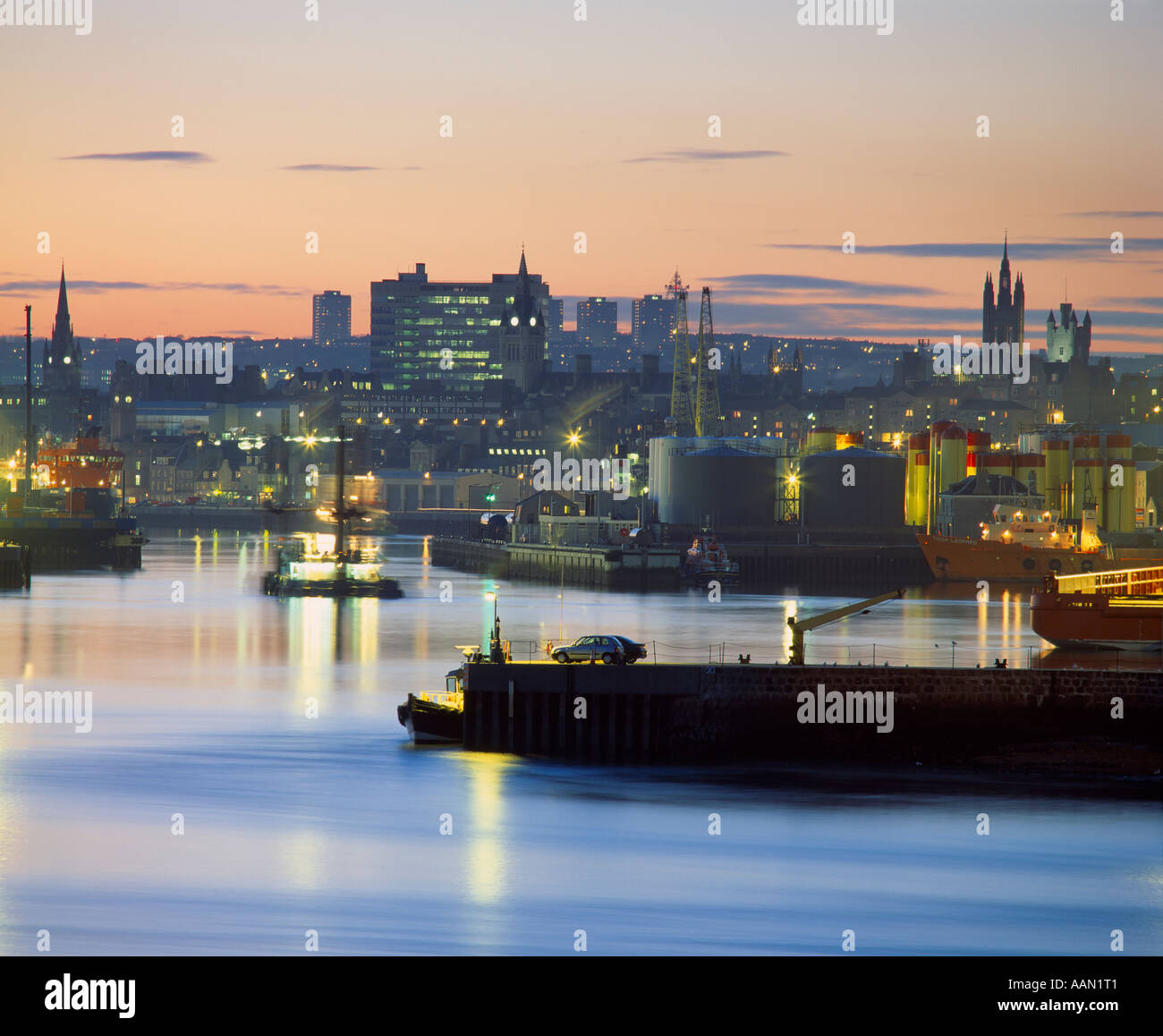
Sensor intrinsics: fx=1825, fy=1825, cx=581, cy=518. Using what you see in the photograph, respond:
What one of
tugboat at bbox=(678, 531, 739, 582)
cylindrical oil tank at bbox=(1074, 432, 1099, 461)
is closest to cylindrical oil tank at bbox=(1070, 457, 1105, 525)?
cylindrical oil tank at bbox=(1074, 432, 1099, 461)

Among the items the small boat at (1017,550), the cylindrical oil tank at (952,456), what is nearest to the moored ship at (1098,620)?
the small boat at (1017,550)

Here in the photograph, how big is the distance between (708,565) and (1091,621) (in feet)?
147

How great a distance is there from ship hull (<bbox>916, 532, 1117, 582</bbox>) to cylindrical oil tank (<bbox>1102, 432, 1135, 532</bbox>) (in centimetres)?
1476

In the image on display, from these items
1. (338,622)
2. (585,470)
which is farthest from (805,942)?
(585,470)

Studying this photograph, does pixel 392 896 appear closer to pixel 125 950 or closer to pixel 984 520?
pixel 125 950

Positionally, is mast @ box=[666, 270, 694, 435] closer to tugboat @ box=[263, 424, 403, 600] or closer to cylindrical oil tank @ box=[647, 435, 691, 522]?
cylindrical oil tank @ box=[647, 435, 691, 522]

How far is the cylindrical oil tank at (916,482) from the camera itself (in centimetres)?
11044

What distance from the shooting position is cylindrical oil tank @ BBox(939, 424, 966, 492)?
107062 millimetres

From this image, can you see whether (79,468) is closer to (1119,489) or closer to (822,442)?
(822,442)

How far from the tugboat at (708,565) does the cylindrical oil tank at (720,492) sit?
39.4ft

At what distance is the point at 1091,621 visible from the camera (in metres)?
49.3

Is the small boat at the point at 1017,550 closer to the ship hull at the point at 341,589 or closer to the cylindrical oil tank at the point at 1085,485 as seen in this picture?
the cylindrical oil tank at the point at 1085,485

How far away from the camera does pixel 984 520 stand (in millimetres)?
101375
